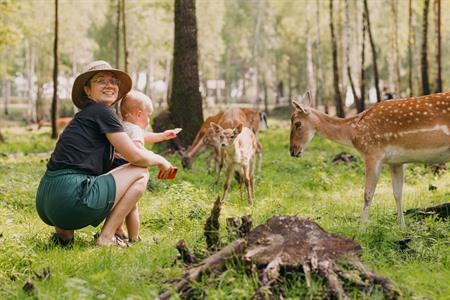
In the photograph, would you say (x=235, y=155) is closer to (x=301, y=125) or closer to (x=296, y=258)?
(x=301, y=125)

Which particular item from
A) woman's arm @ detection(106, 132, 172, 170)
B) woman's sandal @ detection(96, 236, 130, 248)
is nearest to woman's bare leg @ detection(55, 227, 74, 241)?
woman's sandal @ detection(96, 236, 130, 248)

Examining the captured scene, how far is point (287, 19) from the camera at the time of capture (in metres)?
47.8

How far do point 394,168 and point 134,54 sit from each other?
145 feet

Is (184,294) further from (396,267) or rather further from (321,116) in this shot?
(321,116)

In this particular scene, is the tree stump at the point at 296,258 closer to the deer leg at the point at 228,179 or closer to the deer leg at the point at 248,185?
the deer leg at the point at 248,185

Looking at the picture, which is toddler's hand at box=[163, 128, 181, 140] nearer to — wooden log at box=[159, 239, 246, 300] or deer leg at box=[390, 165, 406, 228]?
wooden log at box=[159, 239, 246, 300]

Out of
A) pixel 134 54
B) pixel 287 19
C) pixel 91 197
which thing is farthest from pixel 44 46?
pixel 91 197

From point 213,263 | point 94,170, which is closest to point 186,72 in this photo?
point 94,170

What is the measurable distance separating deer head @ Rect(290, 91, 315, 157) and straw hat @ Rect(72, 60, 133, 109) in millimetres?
2711

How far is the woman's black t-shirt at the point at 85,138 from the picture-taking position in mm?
5648

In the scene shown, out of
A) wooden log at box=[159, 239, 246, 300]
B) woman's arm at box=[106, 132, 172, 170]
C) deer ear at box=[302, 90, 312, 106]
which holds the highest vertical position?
deer ear at box=[302, 90, 312, 106]

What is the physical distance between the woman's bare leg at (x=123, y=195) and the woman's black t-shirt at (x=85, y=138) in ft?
0.93

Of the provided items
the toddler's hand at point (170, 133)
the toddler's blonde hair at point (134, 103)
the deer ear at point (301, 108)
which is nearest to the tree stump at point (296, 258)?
the toddler's hand at point (170, 133)

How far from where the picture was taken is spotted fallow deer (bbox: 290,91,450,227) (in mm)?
6941
